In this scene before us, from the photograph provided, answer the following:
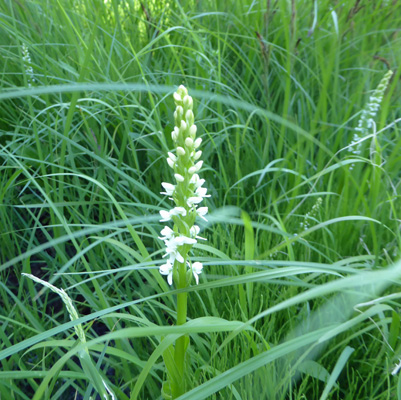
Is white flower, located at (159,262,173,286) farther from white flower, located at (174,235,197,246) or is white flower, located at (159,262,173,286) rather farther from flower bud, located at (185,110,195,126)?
flower bud, located at (185,110,195,126)

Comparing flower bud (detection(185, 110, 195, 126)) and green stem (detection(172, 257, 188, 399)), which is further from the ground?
flower bud (detection(185, 110, 195, 126))

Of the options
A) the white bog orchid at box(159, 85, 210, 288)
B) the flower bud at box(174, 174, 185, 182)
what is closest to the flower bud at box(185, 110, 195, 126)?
the white bog orchid at box(159, 85, 210, 288)

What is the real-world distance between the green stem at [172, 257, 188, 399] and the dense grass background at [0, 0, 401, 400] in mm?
53

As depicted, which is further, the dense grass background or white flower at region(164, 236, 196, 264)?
the dense grass background

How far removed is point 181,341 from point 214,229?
571 millimetres

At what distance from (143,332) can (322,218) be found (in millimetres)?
1061

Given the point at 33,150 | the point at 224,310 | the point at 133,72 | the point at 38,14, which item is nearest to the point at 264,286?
the point at 224,310

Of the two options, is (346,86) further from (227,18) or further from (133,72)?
(133,72)

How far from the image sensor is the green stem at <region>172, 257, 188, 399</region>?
107cm

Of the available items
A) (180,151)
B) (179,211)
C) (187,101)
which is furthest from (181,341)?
(187,101)

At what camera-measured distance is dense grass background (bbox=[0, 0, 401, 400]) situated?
112 cm

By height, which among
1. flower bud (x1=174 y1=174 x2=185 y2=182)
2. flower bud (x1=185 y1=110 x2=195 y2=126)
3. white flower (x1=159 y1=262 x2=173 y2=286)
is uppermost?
flower bud (x1=185 y1=110 x2=195 y2=126)

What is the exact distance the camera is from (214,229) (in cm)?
159

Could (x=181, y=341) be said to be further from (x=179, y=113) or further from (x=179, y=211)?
(x=179, y=113)
